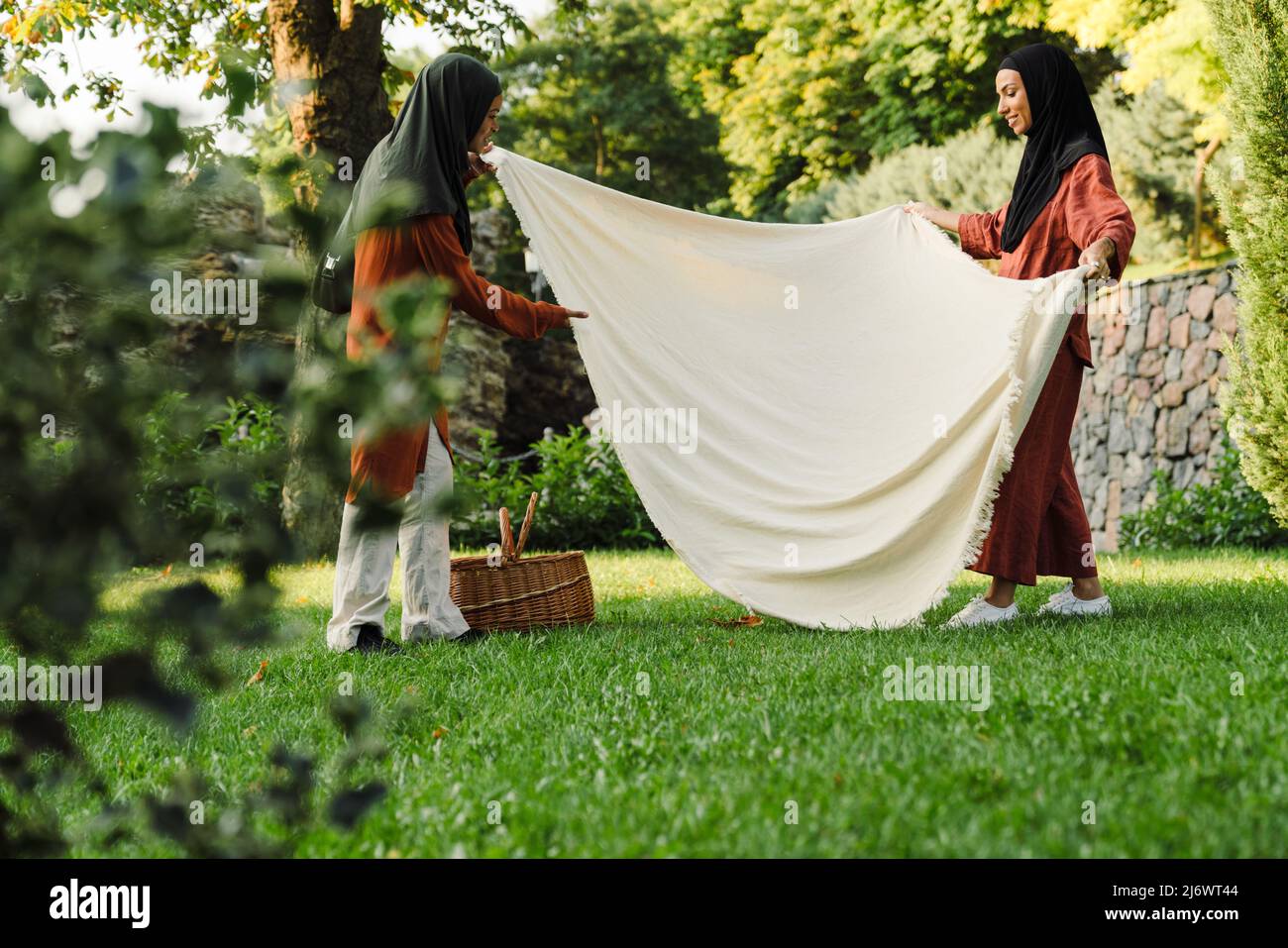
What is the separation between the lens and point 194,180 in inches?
60.6

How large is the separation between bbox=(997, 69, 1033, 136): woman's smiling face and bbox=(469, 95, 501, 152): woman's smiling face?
218 cm

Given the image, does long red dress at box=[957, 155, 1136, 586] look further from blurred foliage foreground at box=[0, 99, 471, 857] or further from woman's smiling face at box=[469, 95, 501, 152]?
blurred foliage foreground at box=[0, 99, 471, 857]

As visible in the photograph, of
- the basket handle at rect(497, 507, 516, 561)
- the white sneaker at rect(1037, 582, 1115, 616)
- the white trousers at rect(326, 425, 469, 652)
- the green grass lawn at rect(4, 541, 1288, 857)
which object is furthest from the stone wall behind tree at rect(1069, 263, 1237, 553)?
the white trousers at rect(326, 425, 469, 652)

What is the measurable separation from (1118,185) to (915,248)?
36.2 feet

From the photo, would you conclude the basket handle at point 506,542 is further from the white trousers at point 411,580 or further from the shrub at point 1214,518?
the shrub at point 1214,518

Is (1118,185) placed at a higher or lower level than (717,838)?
higher

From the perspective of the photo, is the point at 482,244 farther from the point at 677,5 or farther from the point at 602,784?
the point at 677,5

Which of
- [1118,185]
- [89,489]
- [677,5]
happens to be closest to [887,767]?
[89,489]

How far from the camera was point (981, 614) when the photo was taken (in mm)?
4688

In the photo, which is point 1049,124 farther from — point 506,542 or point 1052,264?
point 506,542

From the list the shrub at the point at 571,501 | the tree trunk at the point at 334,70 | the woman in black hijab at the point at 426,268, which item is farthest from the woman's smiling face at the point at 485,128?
the shrub at the point at 571,501

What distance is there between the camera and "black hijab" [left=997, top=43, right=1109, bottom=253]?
15.5ft

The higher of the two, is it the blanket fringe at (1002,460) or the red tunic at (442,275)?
the red tunic at (442,275)

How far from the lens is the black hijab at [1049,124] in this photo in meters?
4.73
